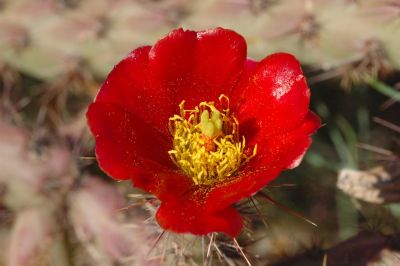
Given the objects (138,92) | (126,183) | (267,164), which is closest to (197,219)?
(267,164)

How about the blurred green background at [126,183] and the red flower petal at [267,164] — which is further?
the blurred green background at [126,183]

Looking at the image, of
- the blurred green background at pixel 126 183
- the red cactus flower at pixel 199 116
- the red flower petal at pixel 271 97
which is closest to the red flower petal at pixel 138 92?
the red cactus flower at pixel 199 116

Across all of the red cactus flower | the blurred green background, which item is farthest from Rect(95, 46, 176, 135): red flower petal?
the blurred green background

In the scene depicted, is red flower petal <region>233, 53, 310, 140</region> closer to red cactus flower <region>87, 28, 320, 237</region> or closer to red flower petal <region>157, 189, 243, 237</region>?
red cactus flower <region>87, 28, 320, 237</region>

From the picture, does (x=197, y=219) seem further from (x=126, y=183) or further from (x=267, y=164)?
(x=126, y=183)

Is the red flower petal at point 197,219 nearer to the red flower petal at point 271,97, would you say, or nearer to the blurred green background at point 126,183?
the red flower petal at point 271,97
